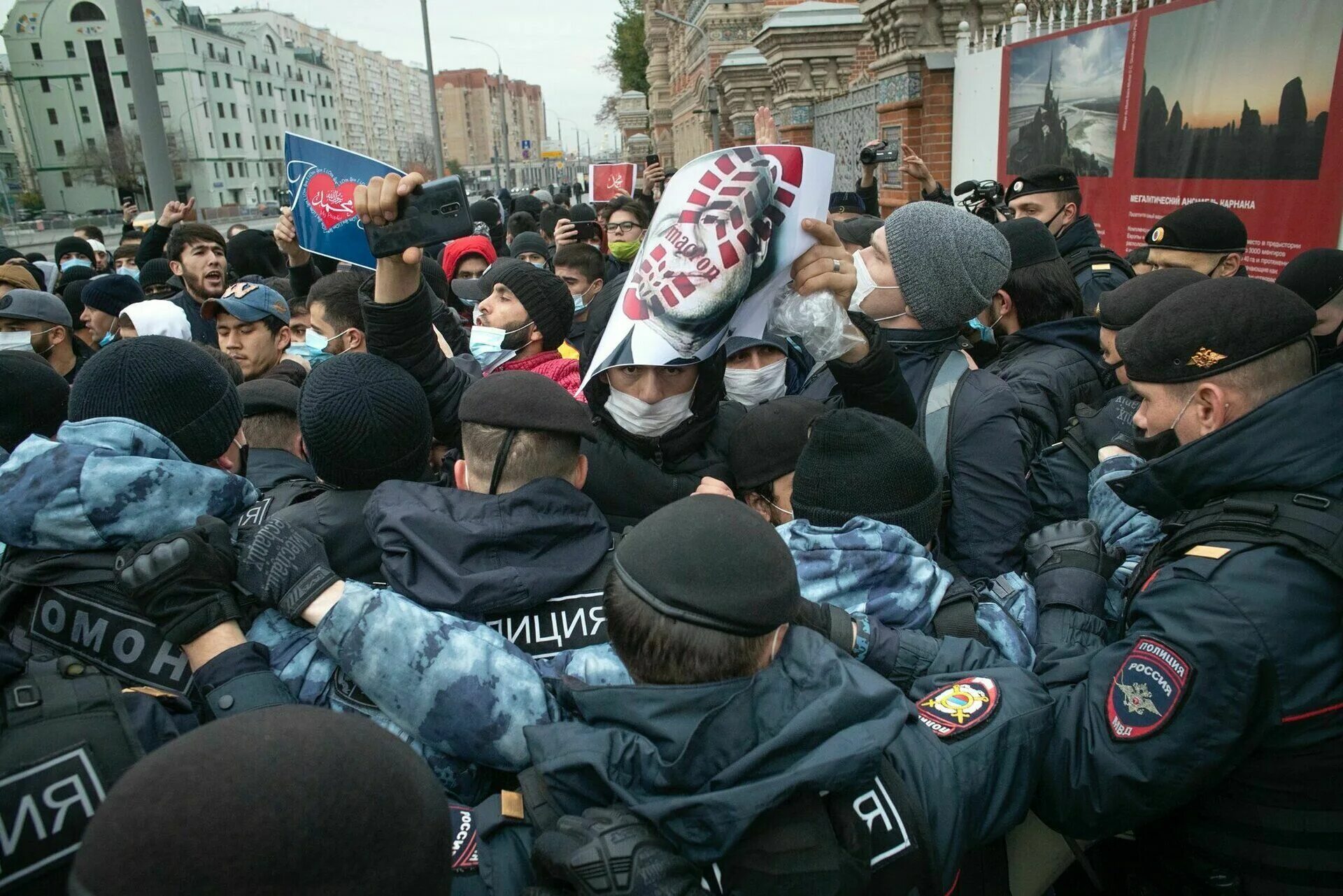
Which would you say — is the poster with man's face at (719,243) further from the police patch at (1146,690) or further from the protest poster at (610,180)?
the protest poster at (610,180)

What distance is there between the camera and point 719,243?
2072 mm

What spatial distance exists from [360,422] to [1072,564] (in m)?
1.77

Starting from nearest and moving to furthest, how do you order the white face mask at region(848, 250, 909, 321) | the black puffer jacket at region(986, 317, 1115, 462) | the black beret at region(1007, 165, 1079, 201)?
the white face mask at region(848, 250, 909, 321)
the black puffer jacket at region(986, 317, 1115, 462)
the black beret at region(1007, 165, 1079, 201)

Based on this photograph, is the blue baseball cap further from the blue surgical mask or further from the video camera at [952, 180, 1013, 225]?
the video camera at [952, 180, 1013, 225]

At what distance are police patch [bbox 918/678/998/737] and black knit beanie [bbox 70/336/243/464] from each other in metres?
1.65

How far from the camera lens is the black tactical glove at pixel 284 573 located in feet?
5.21

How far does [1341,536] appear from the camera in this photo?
1.50 m

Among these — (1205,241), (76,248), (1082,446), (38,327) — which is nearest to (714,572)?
(1082,446)

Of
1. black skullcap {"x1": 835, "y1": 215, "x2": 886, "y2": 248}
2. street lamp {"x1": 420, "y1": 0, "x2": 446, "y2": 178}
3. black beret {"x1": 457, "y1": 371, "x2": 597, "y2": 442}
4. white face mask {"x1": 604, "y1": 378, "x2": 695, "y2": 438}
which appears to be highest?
street lamp {"x1": 420, "y1": 0, "x2": 446, "y2": 178}

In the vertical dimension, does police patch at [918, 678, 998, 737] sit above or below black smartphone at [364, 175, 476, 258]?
below

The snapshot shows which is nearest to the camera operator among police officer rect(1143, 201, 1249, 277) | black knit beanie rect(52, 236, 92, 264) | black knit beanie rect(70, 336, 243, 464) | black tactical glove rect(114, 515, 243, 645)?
police officer rect(1143, 201, 1249, 277)

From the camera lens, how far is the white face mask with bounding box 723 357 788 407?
3.20 metres

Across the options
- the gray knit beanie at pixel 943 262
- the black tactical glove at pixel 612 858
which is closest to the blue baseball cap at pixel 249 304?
the gray knit beanie at pixel 943 262

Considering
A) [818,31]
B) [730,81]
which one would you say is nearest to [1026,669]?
[818,31]
